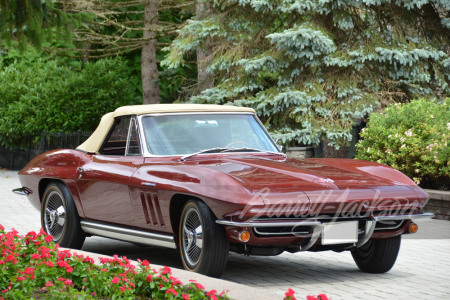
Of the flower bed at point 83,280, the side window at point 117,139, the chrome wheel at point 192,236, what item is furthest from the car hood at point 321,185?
the side window at point 117,139

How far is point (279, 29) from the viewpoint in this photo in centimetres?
1991

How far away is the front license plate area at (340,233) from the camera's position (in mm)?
7215

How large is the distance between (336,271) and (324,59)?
968 cm

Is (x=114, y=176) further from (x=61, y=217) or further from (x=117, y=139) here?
(x=61, y=217)

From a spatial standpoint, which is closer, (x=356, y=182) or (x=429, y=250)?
(x=356, y=182)

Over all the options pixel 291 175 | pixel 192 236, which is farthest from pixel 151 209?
pixel 291 175

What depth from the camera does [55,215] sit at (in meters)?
9.62

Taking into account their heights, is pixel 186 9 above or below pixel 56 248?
above

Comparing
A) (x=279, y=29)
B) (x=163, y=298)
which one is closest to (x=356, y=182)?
(x=163, y=298)

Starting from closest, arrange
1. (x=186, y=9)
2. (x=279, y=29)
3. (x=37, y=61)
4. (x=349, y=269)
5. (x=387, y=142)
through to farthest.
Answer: (x=349, y=269) < (x=387, y=142) < (x=279, y=29) < (x=186, y=9) < (x=37, y=61)

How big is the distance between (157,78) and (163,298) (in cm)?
2134

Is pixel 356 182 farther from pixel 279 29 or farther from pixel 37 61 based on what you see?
pixel 37 61

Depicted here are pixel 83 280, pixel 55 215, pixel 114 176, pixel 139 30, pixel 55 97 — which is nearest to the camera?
pixel 83 280

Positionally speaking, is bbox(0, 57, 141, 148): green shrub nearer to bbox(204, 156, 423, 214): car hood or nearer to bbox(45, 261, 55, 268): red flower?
bbox(204, 156, 423, 214): car hood
